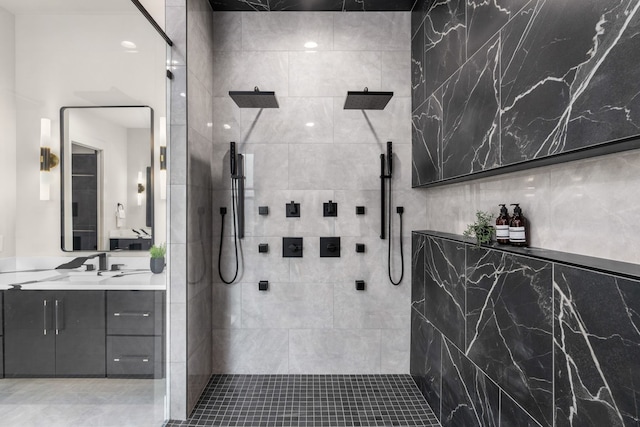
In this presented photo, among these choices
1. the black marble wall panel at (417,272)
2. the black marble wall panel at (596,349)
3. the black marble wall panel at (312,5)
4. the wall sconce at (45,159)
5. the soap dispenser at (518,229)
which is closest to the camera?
the black marble wall panel at (596,349)

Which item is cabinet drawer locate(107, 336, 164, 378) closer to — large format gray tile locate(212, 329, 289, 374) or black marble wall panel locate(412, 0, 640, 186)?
large format gray tile locate(212, 329, 289, 374)

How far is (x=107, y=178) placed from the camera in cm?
145

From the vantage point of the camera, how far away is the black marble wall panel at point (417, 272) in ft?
7.29

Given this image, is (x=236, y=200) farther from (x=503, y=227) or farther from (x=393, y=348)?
(x=503, y=227)

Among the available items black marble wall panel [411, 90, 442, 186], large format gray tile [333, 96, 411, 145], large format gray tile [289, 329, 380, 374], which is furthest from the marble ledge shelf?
large format gray tile [289, 329, 380, 374]

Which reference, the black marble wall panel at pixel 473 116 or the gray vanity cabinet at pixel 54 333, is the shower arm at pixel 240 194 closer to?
the gray vanity cabinet at pixel 54 333

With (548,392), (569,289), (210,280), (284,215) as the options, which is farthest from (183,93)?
(548,392)

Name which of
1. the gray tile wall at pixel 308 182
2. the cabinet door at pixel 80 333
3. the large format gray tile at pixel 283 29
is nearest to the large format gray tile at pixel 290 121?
the gray tile wall at pixel 308 182

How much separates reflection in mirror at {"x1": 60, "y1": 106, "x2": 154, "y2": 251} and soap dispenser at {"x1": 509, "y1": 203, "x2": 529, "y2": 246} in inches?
66.0

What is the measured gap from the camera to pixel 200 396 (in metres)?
2.18

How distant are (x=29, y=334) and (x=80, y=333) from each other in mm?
241

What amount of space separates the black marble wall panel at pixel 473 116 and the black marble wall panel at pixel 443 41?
0.32ft

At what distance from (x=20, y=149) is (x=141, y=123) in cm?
70

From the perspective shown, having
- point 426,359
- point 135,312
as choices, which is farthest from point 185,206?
point 426,359
